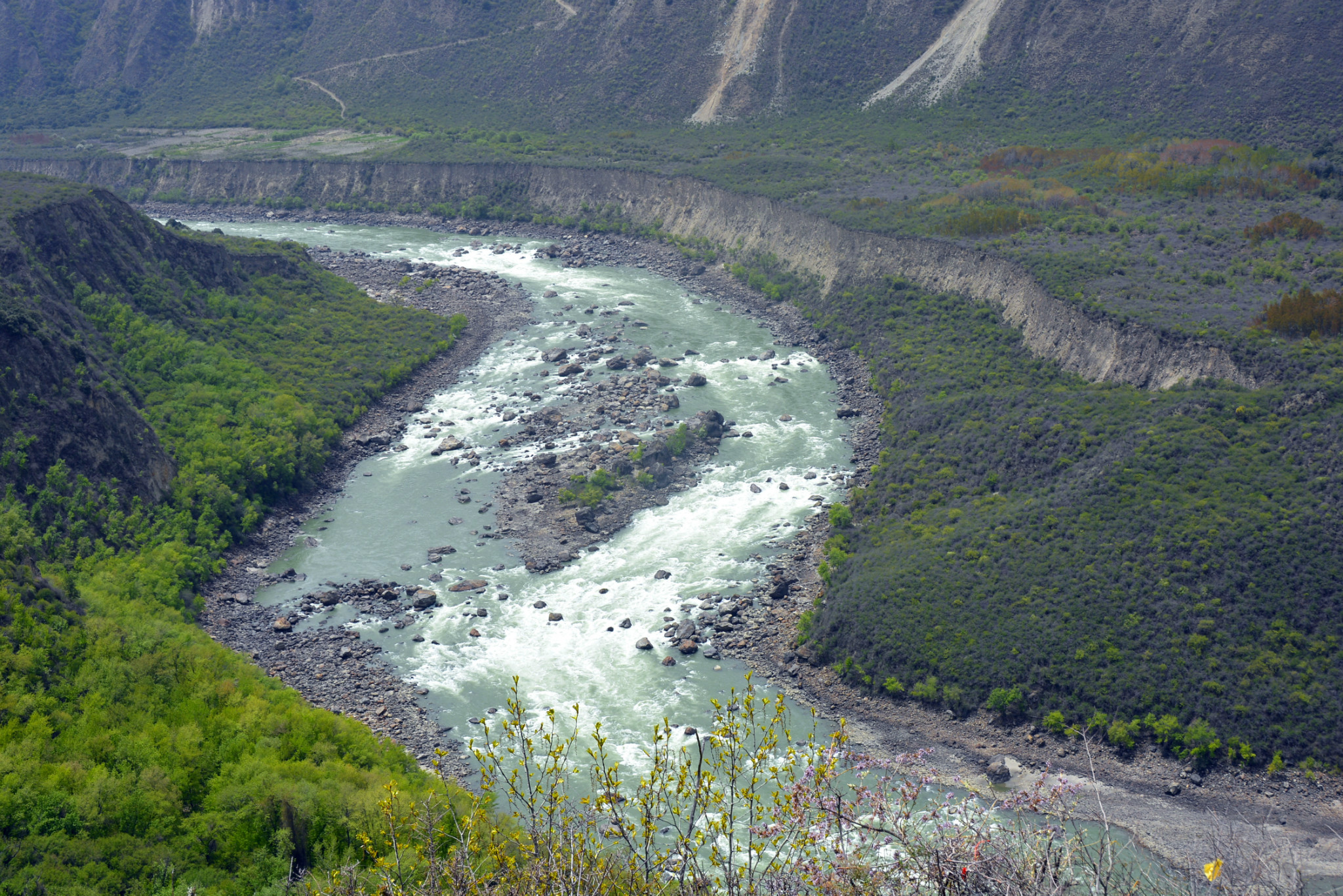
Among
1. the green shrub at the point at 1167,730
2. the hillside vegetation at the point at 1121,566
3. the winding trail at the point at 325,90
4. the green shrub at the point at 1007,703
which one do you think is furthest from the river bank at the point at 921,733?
the winding trail at the point at 325,90

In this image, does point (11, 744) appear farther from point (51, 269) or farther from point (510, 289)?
point (510, 289)

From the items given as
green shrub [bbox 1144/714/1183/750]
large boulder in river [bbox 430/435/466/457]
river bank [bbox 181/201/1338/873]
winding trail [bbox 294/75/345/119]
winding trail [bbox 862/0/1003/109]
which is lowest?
large boulder in river [bbox 430/435/466/457]

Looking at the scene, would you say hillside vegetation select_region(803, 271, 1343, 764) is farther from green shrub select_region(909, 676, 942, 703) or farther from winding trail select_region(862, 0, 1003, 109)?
winding trail select_region(862, 0, 1003, 109)

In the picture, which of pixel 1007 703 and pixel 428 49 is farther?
pixel 428 49

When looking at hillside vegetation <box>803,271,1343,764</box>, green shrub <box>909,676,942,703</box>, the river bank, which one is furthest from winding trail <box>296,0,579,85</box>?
green shrub <box>909,676,942,703</box>

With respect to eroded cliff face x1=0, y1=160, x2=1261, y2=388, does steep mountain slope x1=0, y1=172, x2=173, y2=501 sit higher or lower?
lower

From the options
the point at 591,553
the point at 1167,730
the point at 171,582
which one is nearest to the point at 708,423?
the point at 591,553

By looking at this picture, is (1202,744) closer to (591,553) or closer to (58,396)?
(591,553)

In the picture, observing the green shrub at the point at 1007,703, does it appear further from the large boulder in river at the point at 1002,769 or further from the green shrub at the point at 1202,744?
the green shrub at the point at 1202,744
